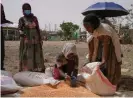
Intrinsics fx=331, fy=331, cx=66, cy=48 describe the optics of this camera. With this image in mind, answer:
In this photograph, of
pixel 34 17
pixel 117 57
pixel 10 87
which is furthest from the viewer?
pixel 34 17

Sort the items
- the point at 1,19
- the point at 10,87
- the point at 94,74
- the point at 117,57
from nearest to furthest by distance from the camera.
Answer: the point at 10,87 < the point at 94,74 < the point at 117,57 < the point at 1,19

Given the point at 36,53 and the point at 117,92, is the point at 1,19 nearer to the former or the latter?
the point at 36,53

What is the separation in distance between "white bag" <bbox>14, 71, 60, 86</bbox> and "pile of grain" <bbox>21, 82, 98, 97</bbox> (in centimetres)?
25

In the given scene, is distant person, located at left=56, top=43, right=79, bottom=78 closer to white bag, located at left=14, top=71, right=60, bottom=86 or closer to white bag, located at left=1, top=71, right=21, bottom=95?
white bag, located at left=14, top=71, right=60, bottom=86

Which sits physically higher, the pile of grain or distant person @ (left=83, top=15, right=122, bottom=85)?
distant person @ (left=83, top=15, right=122, bottom=85)

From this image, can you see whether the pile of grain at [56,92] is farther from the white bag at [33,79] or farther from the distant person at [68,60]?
the distant person at [68,60]

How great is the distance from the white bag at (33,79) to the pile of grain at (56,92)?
255 mm

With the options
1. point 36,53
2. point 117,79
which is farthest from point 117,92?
point 36,53

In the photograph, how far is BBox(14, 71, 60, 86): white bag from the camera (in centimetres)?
573

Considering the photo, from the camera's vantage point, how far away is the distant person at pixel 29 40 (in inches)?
273

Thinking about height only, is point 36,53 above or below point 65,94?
above

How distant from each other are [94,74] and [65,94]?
0.64m

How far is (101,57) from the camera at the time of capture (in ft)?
19.8

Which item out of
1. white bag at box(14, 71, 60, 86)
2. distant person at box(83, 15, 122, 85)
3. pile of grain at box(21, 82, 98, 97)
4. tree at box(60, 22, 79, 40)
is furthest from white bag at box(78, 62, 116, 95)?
tree at box(60, 22, 79, 40)
